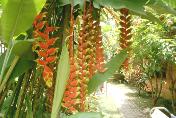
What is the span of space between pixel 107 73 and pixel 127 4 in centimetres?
19

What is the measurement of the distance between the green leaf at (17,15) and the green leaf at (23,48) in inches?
1.2

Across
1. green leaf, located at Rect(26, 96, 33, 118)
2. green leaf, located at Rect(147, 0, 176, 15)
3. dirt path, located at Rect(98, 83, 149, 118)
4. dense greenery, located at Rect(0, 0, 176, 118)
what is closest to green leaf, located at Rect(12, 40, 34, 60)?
dense greenery, located at Rect(0, 0, 176, 118)

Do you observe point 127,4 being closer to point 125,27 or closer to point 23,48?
point 125,27

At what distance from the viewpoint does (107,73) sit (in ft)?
2.83

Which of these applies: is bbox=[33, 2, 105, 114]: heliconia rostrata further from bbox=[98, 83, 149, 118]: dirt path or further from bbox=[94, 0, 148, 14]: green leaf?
bbox=[98, 83, 149, 118]: dirt path

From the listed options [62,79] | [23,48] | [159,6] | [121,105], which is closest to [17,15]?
[23,48]

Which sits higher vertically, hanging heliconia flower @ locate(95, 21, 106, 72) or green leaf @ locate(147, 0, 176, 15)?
green leaf @ locate(147, 0, 176, 15)

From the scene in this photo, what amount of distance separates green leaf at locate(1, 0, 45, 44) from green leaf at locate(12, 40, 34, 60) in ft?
0.10

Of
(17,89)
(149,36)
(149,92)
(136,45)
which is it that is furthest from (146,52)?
(17,89)

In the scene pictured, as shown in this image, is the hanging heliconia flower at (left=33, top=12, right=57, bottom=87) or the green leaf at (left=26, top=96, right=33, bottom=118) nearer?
the hanging heliconia flower at (left=33, top=12, right=57, bottom=87)

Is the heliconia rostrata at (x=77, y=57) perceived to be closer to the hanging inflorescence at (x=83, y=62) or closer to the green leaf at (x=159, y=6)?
the hanging inflorescence at (x=83, y=62)

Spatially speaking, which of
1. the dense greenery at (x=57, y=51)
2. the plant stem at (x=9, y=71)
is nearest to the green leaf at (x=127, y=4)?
the dense greenery at (x=57, y=51)

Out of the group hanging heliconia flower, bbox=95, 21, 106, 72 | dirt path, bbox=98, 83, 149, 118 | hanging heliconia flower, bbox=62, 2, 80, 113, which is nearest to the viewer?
hanging heliconia flower, bbox=62, 2, 80, 113

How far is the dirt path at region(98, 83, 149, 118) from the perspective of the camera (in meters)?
5.64
